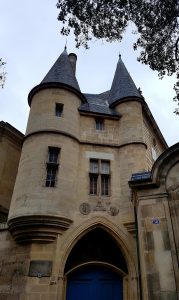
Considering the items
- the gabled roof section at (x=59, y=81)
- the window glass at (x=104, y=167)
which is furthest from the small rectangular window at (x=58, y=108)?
the window glass at (x=104, y=167)

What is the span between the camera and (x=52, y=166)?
35.4 feet

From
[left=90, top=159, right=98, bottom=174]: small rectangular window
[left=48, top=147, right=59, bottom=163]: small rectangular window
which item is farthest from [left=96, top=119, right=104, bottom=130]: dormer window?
[left=48, top=147, right=59, bottom=163]: small rectangular window

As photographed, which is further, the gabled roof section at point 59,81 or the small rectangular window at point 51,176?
the gabled roof section at point 59,81

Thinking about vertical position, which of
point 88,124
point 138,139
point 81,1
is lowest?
point 138,139

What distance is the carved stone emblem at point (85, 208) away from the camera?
10289 millimetres

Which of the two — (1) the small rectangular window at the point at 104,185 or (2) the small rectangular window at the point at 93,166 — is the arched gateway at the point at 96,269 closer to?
(1) the small rectangular window at the point at 104,185

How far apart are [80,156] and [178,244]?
5775 millimetres

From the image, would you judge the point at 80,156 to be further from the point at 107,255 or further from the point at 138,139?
the point at 107,255

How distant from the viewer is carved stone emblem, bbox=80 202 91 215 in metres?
10.3

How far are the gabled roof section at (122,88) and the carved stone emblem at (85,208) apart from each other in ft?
19.4

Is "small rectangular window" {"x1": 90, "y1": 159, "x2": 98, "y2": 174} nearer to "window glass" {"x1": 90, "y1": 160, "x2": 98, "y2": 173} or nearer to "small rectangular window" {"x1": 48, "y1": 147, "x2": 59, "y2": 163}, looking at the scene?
"window glass" {"x1": 90, "y1": 160, "x2": 98, "y2": 173}

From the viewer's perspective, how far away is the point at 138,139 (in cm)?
1214

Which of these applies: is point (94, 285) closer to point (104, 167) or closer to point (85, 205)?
point (85, 205)

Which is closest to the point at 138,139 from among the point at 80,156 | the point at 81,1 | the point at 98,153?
the point at 98,153
